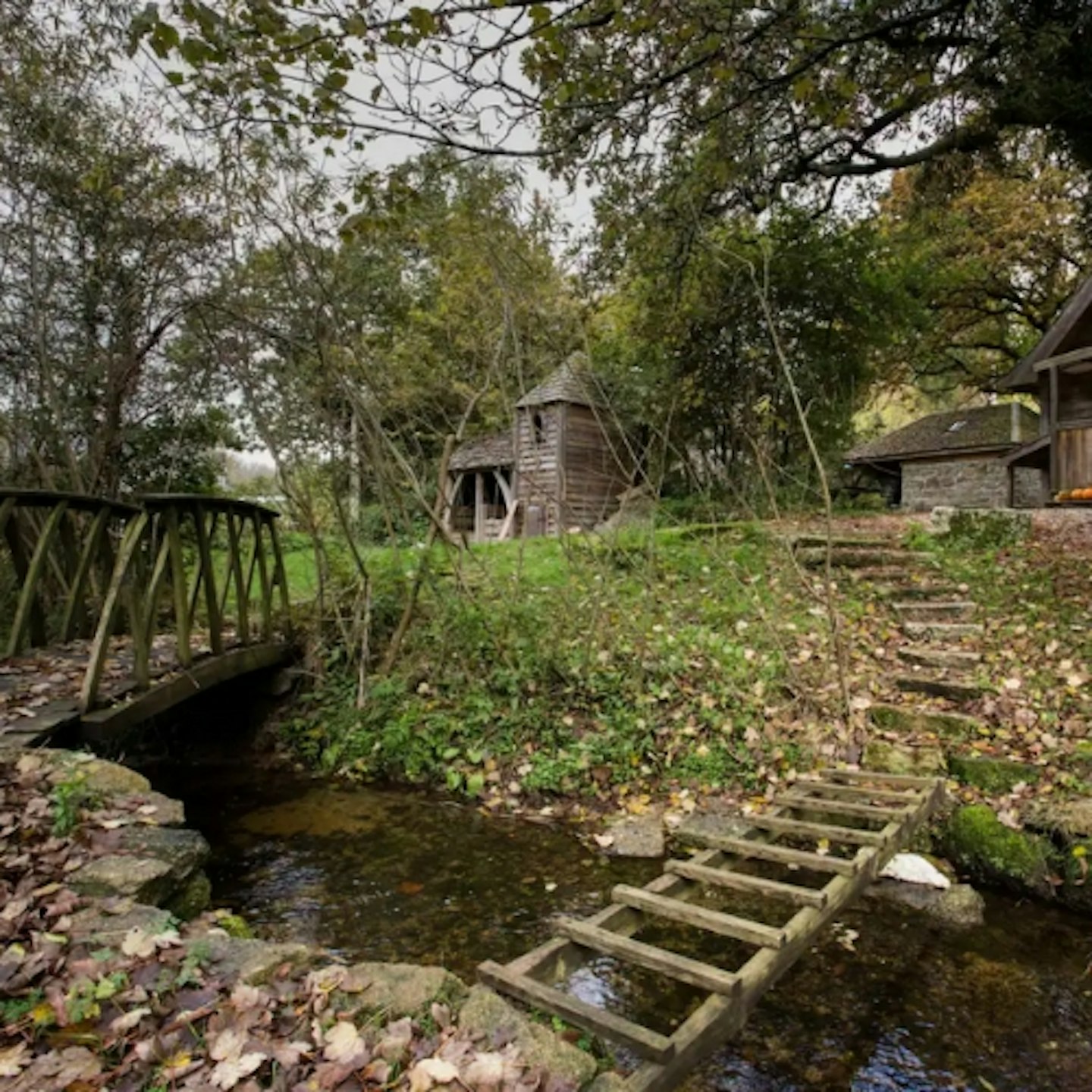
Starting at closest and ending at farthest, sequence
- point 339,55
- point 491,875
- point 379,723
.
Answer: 1. point 339,55
2. point 491,875
3. point 379,723

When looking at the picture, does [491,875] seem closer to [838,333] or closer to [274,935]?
[274,935]

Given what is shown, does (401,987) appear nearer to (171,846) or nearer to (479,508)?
(171,846)

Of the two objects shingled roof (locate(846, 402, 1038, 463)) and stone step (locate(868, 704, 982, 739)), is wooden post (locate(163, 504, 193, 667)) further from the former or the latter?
shingled roof (locate(846, 402, 1038, 463))

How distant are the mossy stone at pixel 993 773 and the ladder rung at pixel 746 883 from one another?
2.16 metres

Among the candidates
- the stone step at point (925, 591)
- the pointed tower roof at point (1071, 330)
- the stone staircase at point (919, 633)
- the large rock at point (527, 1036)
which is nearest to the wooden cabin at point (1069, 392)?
the pointed tower roof at point (1071, 330)

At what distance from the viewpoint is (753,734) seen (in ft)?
17.9

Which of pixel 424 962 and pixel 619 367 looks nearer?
pixel 424 962

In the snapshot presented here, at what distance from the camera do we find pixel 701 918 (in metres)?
2.88

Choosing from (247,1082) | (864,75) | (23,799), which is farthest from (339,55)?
(864,75)

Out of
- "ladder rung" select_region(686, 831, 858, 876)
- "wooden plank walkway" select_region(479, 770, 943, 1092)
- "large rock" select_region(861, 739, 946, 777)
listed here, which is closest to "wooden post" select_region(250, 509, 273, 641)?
"wooden plank walkway" select_region(479, 770, 943, 1092)

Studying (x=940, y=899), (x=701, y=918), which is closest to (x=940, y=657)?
(x=940, y=899)

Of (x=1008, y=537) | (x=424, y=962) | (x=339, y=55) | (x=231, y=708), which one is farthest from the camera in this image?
(x=1008, y=537)

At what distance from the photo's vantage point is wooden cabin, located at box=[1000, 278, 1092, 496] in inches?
397

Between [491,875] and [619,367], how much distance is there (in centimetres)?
1305
